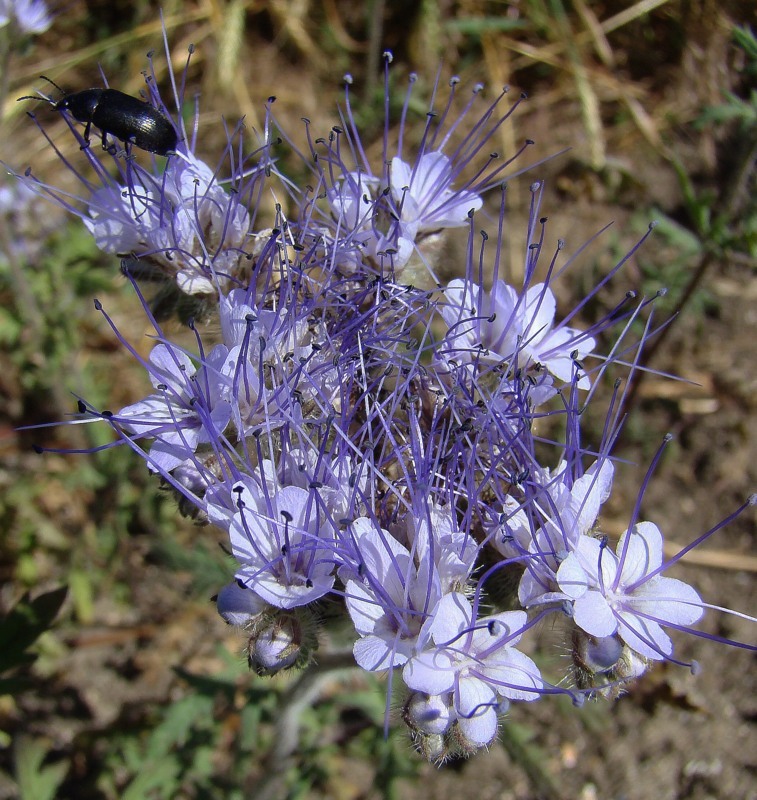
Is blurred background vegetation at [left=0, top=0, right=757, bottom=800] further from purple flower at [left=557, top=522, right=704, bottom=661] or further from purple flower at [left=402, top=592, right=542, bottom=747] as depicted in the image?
purple flower at [left=557, top=522, right=704, bottom=661]

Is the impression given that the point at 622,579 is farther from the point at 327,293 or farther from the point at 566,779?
the point at 566,779

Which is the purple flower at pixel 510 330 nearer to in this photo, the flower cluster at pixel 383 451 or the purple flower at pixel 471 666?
the flower cluster at pixel 383 451

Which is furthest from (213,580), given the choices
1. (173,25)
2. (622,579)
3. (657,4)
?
(657,4)

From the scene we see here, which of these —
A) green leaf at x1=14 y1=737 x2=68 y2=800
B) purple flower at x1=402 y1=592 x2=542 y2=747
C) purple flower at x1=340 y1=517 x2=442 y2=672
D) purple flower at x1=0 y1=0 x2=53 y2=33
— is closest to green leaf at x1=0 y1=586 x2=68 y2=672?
green leaf at x1=14 y1=737 x2=68 y2=800

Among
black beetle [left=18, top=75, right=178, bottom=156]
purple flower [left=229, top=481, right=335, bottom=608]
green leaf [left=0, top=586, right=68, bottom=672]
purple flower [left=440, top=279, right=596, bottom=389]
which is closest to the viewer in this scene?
purple flower [left=229, top=481, right=335, bottom=608]

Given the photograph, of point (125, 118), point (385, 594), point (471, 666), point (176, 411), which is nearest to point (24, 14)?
point (125, 118)

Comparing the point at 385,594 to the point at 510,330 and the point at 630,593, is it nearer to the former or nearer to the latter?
the point at 630,593

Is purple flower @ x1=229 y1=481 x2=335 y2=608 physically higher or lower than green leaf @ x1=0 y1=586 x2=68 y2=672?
higher
